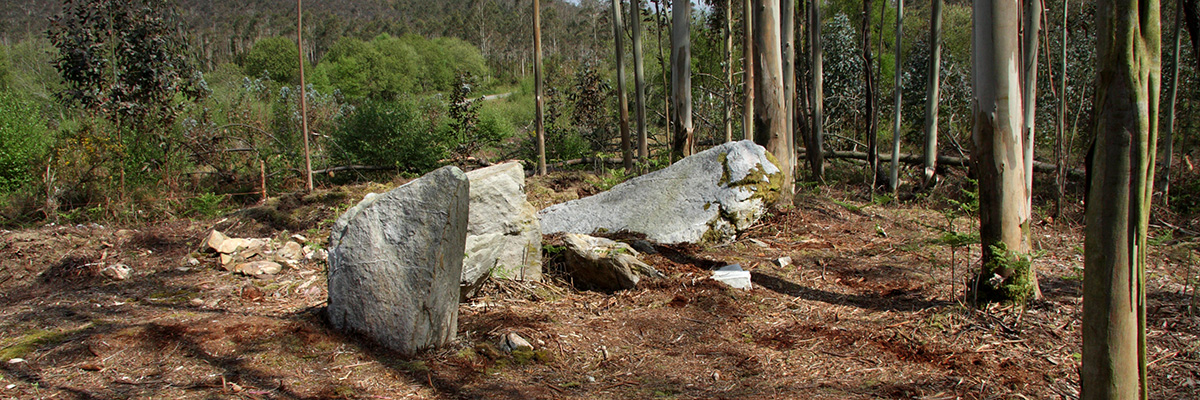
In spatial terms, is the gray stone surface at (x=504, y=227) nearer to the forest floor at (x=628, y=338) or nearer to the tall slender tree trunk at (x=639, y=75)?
the forest floor at (x=628, y=338)

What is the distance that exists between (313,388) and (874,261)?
4111 millimetres

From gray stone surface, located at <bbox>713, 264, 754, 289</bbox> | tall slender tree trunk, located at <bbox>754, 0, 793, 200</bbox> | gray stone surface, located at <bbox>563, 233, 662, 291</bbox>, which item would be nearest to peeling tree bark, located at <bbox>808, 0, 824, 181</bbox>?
tall slender tree trunk, located at <bbox>754, 0, 793, 200</bbox>

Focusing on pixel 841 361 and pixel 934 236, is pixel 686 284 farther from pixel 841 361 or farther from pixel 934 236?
pixel 934 236

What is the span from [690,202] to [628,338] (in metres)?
2.56

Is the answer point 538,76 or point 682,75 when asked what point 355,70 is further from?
point 682,75

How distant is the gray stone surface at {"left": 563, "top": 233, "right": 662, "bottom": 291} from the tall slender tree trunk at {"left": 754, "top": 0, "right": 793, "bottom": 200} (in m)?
2.94

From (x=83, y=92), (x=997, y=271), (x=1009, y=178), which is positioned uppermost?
(x=83, y=92)

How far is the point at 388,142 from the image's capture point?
11.9 metres

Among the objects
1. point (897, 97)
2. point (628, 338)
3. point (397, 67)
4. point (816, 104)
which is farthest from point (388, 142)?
point (397, 67)

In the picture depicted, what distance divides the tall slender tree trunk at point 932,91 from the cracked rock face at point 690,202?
2620mm

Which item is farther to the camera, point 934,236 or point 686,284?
point 934,236

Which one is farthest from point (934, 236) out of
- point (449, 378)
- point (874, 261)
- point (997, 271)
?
point (449, 378)

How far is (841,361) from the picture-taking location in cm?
335

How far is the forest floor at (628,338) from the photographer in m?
3.03
